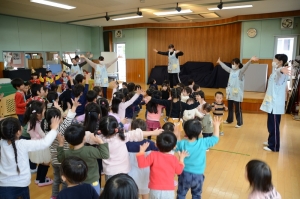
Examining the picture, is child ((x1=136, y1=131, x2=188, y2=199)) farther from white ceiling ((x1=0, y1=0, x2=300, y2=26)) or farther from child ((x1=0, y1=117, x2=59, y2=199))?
white ceiling ((x1=0, y1=0, x2=300, y2=26))

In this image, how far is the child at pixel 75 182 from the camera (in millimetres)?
1303

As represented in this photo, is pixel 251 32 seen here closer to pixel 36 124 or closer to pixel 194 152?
pixel 194 152

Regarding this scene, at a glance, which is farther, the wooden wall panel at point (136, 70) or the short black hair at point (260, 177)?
the wooden wall panel at point (136, 70)

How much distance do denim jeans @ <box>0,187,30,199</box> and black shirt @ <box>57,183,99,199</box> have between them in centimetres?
64

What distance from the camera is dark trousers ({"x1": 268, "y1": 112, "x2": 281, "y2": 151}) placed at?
365cm

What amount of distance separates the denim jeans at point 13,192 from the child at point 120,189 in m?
1.10

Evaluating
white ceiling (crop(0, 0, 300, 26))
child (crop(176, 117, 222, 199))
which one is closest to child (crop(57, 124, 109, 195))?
child (crop(176, 117, 222, 199))

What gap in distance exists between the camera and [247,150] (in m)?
3.86

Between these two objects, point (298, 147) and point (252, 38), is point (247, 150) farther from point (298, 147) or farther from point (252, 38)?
point (252, 38)

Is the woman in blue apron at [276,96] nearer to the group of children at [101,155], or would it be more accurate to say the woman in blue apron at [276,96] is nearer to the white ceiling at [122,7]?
the group of children at [101,155]

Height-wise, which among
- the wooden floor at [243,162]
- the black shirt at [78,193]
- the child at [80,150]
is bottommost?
the wooden floor at [243,162]

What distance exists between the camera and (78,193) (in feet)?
4.29

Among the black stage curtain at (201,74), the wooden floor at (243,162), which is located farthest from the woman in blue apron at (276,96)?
the black stage curtain at (201,74)

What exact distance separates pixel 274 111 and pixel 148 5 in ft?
15.4
